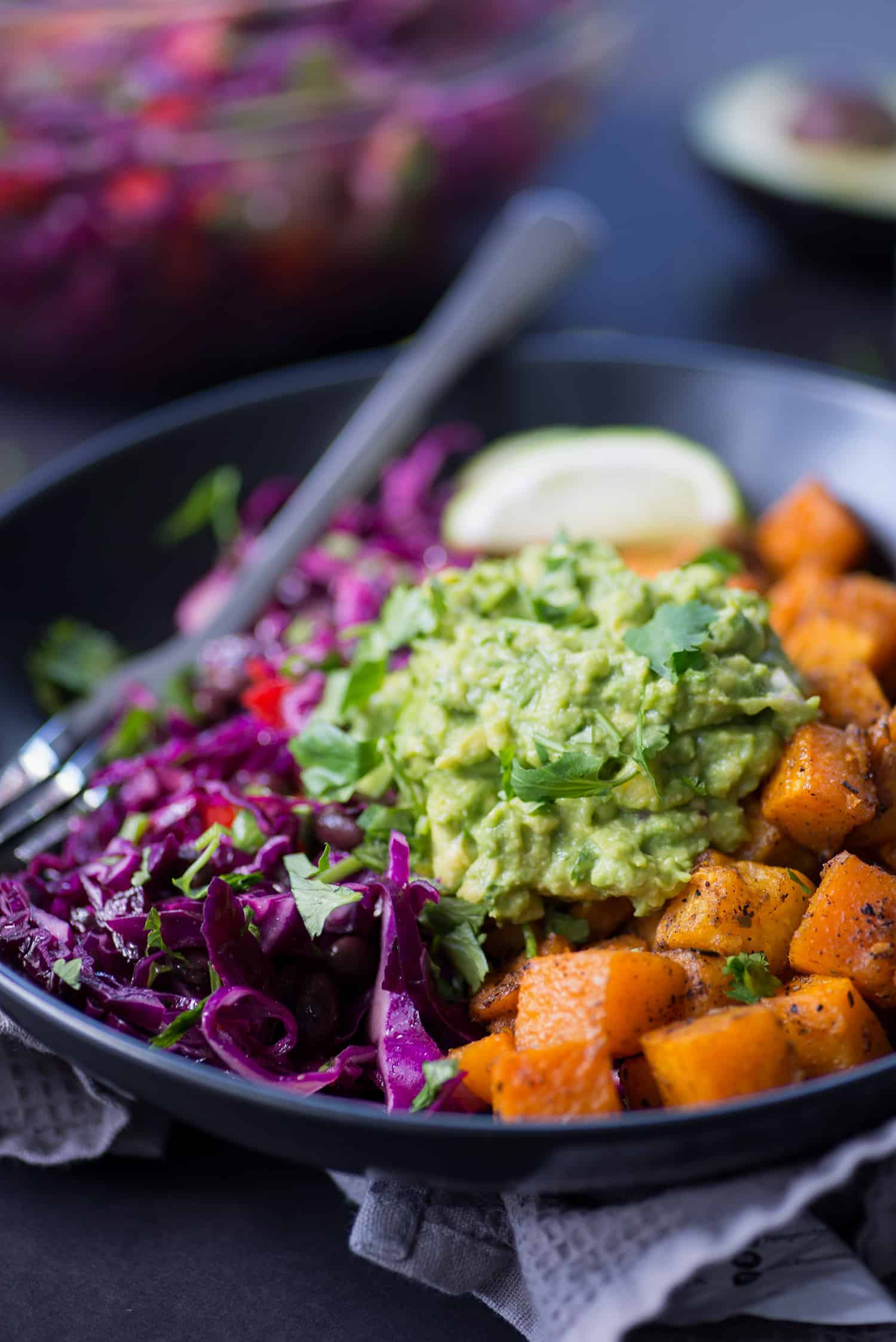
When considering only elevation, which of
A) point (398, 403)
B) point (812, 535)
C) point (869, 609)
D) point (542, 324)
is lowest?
Answer: point (542, 324)

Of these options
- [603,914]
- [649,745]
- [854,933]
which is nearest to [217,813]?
[603,914]

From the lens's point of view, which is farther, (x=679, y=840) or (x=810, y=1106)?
(x=679, y=840)

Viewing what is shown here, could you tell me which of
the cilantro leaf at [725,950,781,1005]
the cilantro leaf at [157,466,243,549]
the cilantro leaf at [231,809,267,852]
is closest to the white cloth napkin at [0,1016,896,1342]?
the cilantro leaf at [725,950,781,1005]

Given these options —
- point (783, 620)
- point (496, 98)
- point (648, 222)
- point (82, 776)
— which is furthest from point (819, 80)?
point (82, 776)

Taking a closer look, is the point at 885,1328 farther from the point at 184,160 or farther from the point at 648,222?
the point at 648,222

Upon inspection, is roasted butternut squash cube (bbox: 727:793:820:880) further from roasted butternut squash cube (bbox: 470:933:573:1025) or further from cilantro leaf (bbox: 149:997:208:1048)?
cilantro leaf (bbox: 149:997:208:1048)

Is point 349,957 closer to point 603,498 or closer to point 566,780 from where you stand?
point 566,780
